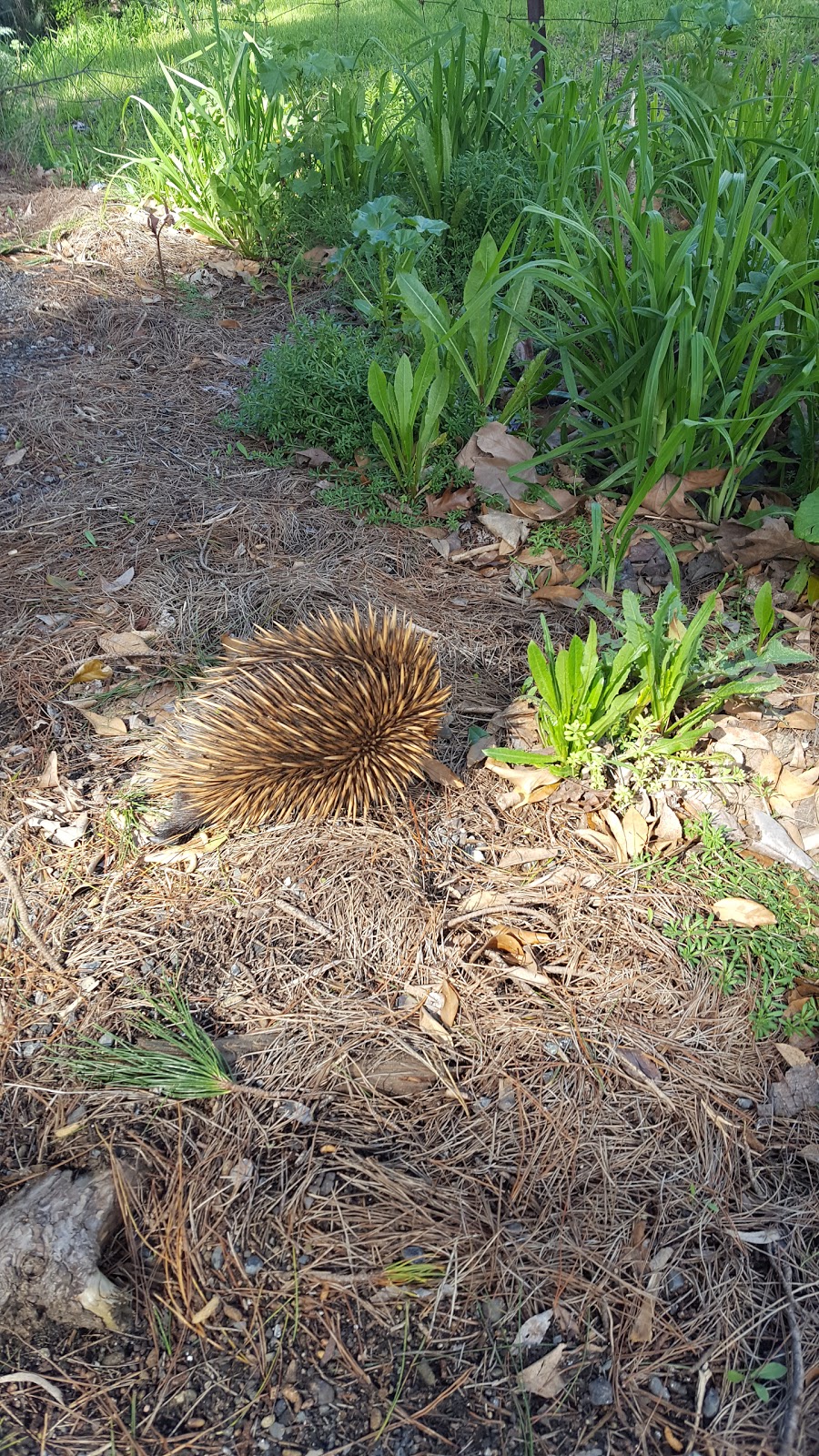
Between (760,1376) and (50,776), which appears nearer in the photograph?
(760,1376)

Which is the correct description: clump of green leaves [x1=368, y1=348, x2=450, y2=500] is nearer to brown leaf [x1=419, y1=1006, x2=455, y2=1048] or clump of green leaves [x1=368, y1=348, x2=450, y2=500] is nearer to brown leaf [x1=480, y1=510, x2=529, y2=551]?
brown leaf [x1=480, y1=510, x2=529, y2=551]

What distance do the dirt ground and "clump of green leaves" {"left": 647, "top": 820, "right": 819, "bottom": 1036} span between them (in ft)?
0.19

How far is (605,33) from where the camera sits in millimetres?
5977

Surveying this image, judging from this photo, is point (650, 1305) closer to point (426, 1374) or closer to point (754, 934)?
point (426, 1374)

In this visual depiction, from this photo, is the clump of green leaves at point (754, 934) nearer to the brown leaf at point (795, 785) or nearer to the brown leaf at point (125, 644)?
the brown leaf at point (795, 785)

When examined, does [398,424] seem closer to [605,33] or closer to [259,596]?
[259,596]

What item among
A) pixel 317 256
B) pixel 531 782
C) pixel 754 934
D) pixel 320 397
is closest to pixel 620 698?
pixel 531 782

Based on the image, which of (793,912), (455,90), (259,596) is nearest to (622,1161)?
(793,912)

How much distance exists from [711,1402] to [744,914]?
0.95m

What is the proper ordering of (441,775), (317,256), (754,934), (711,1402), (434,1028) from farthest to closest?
1. (317,256)
2. (441,775)
3. (754,934)
4. (434,1028)
5. (711,1402)

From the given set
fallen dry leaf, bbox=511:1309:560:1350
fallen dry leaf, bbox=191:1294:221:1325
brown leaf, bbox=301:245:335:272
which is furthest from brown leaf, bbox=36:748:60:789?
brown leaf, bbox=301:245:335:272

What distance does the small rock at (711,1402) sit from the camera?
5.05 ft

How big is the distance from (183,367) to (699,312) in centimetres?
222

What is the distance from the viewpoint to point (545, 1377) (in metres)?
1.58
